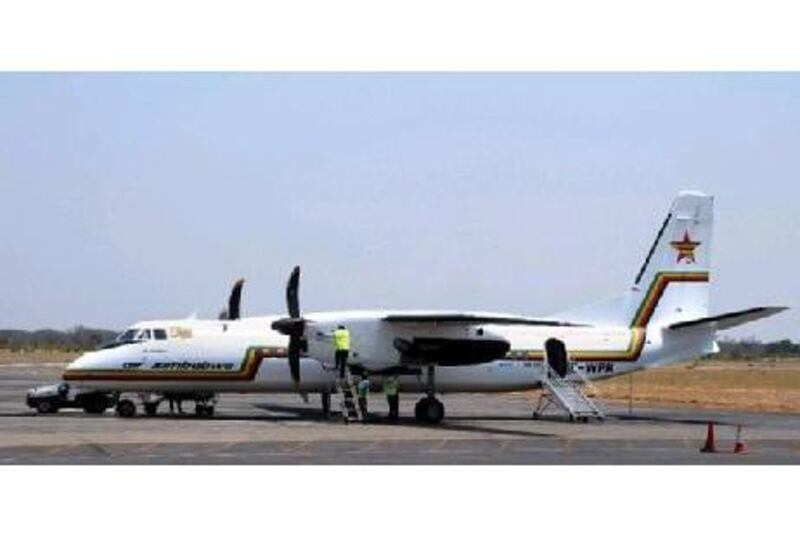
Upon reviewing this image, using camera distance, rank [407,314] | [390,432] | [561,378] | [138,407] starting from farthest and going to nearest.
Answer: [138,407] → [561,378] → [407,314] → [390,432]

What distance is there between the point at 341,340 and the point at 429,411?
3.81 meters

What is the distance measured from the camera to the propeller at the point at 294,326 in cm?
3619

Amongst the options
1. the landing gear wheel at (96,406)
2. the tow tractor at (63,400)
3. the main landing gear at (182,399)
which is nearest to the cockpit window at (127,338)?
the main landing gear at (182,399)

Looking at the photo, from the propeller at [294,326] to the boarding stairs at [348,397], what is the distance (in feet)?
4.50

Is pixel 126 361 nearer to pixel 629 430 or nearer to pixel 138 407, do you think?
pixel 138 407

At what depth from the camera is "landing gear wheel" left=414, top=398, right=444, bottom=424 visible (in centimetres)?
3697

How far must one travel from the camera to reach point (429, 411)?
3709 cm

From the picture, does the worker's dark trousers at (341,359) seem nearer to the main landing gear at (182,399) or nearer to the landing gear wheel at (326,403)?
the landing gear wheel at (326,403)

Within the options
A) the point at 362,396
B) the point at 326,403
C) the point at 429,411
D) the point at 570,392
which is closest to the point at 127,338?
the point at 326,403

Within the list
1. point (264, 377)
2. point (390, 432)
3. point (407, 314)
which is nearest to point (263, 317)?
point (264, 377)

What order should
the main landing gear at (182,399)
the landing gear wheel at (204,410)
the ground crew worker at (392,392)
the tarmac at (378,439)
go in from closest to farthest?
1. the tarmac at (378,439)
2. the ground crew worker at (392,392)
3. the main landing gear at (182,399)
4. the landing gear wheel at (204,410)

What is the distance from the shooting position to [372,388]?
3847 cm

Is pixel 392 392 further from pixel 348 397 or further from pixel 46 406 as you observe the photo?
pixel 46 406

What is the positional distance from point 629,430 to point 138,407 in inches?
710
